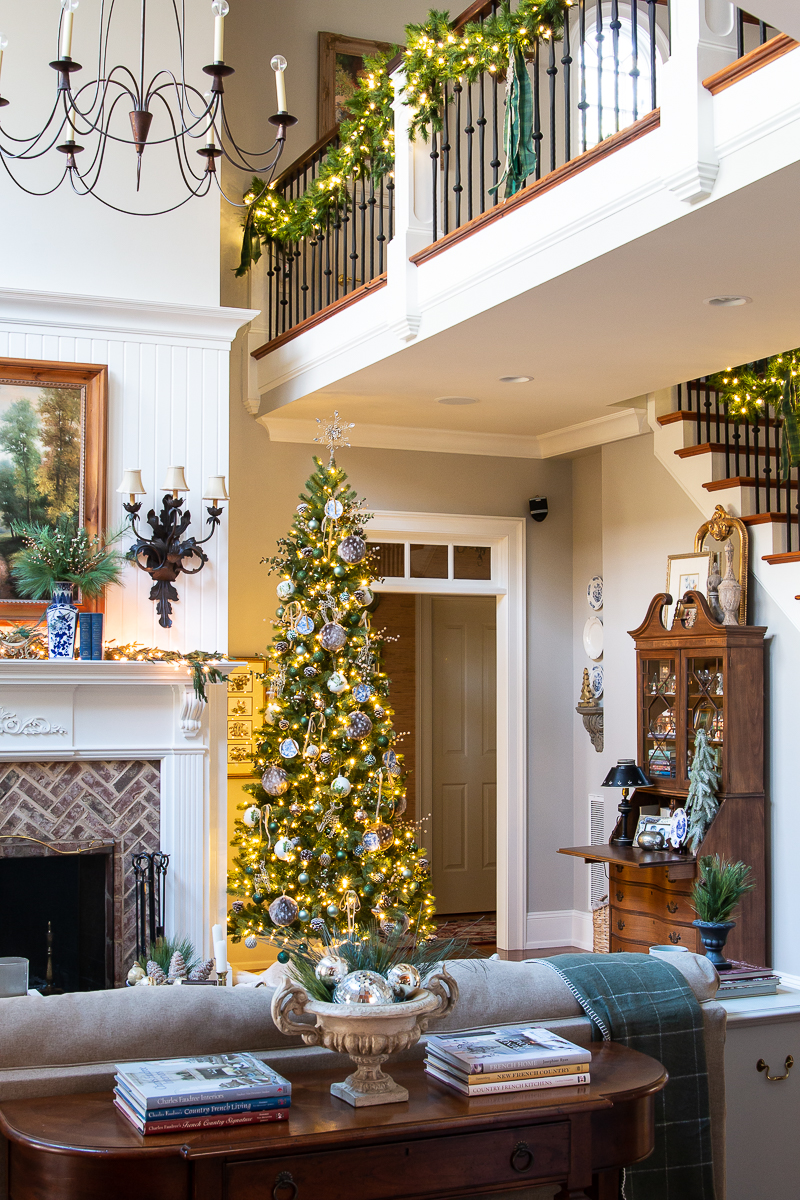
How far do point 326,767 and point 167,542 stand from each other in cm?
140

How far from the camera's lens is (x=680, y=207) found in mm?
3791

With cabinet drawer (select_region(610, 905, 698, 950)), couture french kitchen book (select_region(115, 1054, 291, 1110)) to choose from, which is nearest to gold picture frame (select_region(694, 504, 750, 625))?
cabinet drawer (select_region(610, 905, 698, 950))

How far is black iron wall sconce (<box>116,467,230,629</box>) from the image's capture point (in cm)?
584

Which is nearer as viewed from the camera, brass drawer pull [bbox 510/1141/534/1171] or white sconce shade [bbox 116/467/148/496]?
brass drawer pull [bbox 510/1141/534/1171]

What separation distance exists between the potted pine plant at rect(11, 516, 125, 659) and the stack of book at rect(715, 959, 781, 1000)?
11.4 ft

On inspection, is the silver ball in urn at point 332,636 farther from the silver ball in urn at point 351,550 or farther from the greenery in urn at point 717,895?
the greenery in urn at point 717,895

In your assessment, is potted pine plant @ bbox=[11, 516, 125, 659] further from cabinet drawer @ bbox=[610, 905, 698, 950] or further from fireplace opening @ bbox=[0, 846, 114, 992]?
cabinet drawer @ bbox=[610, 905, 698, 950]

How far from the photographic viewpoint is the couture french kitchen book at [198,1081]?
202cm

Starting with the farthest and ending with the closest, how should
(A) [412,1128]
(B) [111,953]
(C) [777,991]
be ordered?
(B) [111,953]
(C) [777,991]
(A) [412,1128]

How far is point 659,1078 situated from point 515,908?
17.5 feet

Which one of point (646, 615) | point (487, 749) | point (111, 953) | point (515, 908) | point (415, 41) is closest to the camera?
point (415, 41)

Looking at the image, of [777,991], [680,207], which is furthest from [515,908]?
[680,207]

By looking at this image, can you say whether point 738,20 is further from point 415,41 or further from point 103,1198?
point 103,1198

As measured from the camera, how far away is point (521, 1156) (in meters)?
2.19
